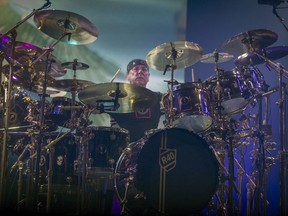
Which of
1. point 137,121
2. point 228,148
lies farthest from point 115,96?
point 228,148

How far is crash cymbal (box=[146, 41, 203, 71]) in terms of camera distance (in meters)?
4.32

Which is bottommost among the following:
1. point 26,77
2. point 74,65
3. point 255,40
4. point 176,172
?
point 176,172

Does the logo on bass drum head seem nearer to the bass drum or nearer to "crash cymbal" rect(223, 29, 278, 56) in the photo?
the bass drum

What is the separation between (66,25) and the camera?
4.13m

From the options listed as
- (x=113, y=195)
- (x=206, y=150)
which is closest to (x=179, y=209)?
(x=206, y=150)

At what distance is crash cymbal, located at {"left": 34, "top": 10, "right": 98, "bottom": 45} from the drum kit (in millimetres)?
11

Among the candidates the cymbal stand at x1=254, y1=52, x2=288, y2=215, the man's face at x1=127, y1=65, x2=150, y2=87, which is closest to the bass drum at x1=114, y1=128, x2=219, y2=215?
the cymbal stand at x1=254, y1=52, x2=288, y2=215

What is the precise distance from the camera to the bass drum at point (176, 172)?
11.4ft

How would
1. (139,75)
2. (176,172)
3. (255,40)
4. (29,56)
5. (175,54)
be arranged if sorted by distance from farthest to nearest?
(139,75) < (175,54) < (255,40) < (29,56) < (176,172)

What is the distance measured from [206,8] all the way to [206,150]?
10.3 ft

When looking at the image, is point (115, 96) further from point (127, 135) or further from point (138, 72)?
point (138, 72)

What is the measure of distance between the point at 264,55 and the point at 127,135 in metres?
1.72

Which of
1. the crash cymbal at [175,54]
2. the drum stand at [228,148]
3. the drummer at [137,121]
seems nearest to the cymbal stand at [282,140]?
the drum stand at [228,148]

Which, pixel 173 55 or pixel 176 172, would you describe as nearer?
pixel 176 172
